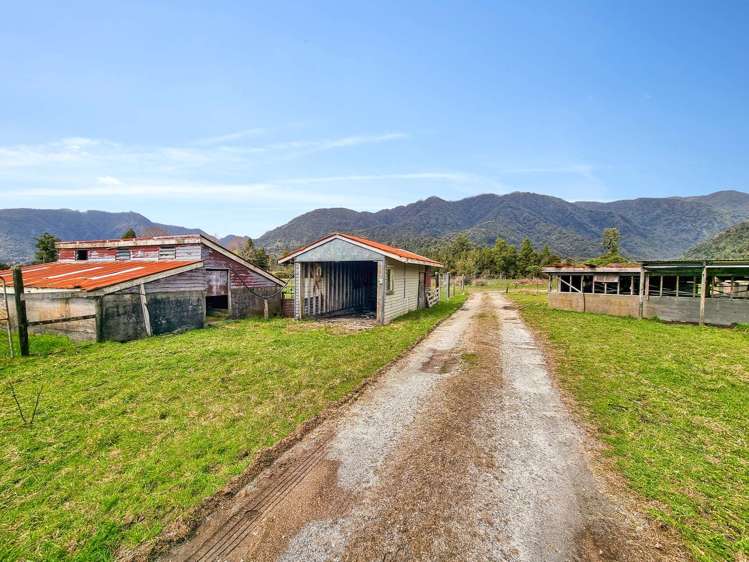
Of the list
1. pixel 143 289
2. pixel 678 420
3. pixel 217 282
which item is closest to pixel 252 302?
pixel 217 282

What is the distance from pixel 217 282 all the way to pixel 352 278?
909cm

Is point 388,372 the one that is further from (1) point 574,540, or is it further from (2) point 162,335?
(2) point 162,335

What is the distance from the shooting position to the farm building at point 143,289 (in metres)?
11.4

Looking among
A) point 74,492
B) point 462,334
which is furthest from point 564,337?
point 74,492

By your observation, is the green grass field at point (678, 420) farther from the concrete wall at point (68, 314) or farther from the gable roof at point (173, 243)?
the gable roof at point (173, 243)

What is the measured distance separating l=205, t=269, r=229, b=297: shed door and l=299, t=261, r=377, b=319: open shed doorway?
3.89 m

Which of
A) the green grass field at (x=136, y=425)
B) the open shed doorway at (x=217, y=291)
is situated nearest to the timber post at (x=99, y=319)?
the green grass field at (x=136, y=425)

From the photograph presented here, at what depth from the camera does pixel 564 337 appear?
1324 cm

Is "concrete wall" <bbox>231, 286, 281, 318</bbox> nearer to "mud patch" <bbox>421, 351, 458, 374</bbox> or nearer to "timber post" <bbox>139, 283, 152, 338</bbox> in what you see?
"timber post" <bbox>139, 283, 152, 338</bbox>

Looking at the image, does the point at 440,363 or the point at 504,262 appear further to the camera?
the point at 504,262

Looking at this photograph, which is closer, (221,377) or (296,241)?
(221,377)

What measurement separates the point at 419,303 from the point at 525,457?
61.5 ft

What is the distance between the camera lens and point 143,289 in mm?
12719

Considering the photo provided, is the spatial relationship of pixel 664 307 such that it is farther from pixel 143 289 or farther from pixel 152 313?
pixel 143 289
